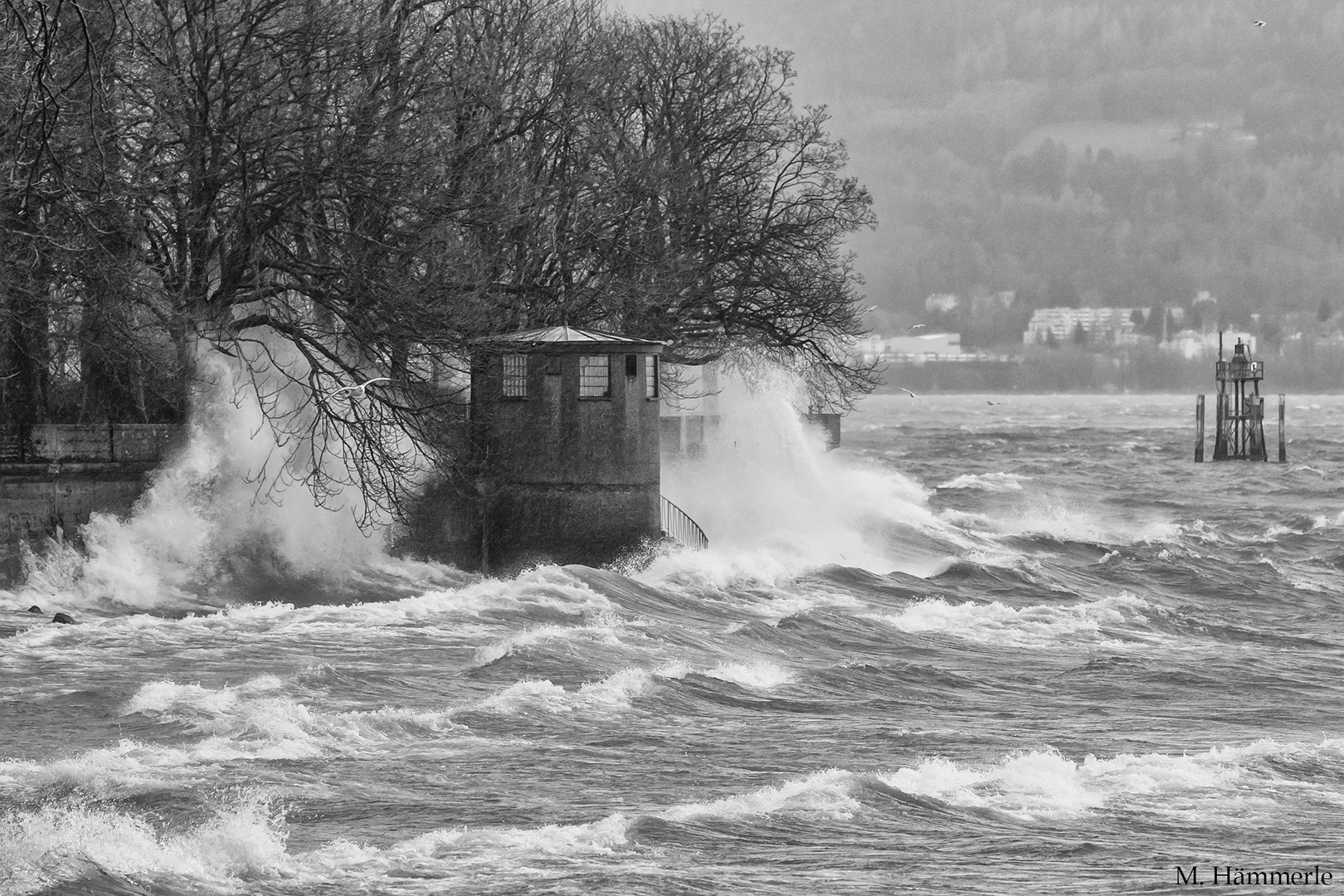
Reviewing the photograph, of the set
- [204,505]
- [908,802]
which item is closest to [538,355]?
[204,505]

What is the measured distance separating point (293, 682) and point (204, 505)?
1065 centimetres

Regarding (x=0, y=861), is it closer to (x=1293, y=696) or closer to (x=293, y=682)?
(x=293, y=682)

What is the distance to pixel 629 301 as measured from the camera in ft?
129

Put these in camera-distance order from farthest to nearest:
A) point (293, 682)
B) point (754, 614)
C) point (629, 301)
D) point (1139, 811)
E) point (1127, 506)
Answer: point (1127, 506)
point (629, 301)
point (754, 614)
point (293, 682)
point (1139, 811)

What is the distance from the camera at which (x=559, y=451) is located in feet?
100.0

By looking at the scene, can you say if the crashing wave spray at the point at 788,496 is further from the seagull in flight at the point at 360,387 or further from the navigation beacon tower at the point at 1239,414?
the navigation beacon tower at the point at 1239,414

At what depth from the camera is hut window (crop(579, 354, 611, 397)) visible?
30.6 m

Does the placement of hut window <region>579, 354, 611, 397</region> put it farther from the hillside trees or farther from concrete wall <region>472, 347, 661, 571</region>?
the hillside trees

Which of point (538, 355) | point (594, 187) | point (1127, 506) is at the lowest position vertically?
point (1127, 506)

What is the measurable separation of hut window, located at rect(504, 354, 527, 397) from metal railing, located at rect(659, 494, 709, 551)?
3.39 meters

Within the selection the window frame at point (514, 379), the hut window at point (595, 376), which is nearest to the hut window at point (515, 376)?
the window frame at point (514, 379)

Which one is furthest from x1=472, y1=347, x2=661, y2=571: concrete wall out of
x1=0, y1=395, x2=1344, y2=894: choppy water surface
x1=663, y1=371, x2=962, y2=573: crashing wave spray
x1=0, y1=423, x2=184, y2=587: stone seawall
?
x1=0, y1=423, x2=184, y2=587: stone seawall

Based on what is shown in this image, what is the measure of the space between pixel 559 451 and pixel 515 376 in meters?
1.45

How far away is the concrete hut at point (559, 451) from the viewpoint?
30391 mm
